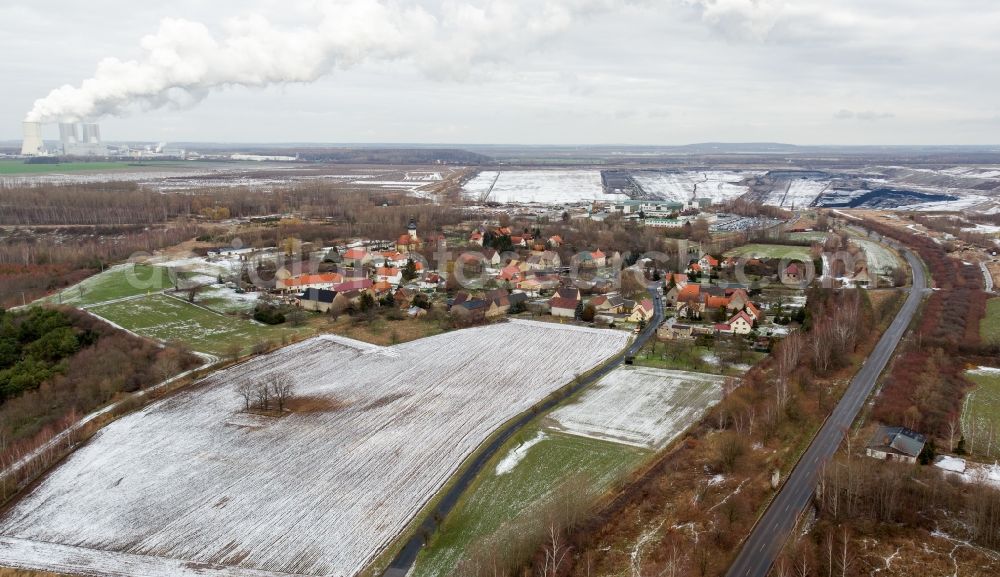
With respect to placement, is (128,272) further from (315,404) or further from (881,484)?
(881,484)

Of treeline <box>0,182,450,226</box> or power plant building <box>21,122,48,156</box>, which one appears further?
power plant building <box>21,122,48,156</box>

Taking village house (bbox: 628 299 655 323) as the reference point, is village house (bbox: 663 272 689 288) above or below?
above

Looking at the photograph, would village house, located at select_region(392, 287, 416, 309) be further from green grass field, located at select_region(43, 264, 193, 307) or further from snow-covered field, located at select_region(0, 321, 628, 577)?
green grass field, located at select_region(43, 264, 193, 307)

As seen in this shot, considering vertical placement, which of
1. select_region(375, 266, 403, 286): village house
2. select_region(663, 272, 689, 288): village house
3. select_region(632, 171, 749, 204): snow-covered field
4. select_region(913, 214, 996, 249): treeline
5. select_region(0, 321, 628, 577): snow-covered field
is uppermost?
select_region(632, 171, 749, 204): snow-covered field

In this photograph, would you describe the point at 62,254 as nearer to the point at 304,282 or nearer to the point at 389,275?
the point at 304,282

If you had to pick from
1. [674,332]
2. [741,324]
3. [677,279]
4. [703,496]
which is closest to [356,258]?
[677,279]

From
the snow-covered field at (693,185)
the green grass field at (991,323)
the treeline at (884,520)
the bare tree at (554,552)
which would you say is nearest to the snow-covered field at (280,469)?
the bare tree at (554,552)

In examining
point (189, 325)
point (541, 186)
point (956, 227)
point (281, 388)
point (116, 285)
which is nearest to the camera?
point (281, 388)

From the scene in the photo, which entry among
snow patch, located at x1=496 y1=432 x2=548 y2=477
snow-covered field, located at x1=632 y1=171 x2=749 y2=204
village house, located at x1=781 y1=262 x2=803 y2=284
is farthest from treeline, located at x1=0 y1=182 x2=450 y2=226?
snow patch, located at x1=496 y1=432 x2=548 y2=477
